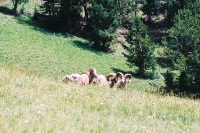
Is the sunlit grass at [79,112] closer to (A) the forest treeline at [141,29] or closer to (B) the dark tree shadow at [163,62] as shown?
(A) the forest treeline at [141,29]

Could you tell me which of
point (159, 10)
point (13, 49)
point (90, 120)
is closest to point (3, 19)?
point (13, 49)

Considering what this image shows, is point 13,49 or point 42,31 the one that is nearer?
point 13,49

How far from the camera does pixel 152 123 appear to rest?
355 inches

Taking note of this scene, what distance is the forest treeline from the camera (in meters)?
41.5

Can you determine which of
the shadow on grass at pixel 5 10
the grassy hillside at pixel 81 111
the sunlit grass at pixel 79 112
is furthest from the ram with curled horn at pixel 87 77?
the shadow on grass at pixel 5 10

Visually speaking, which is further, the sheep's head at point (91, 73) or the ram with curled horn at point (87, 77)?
the sheep's head at point (91, 73)

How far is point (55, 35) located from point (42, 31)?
2222 millimetres

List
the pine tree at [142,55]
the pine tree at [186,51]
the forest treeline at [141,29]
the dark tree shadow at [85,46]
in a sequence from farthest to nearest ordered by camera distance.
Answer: the dark tree shadow at [85,46], the pine tree at [142,55], the forest treeline at [141,29], the pine tree at [186,51]

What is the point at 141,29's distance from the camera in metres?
51.0

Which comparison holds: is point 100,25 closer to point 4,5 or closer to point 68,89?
point 4,5

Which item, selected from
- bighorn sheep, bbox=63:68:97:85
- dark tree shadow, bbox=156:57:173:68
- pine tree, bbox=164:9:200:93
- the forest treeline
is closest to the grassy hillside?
bighorn sheep, bbox=63:68:97:85

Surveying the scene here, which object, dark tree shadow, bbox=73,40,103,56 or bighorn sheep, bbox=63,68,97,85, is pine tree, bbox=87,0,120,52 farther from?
bighorn sheep, bbox=63,68,97,85

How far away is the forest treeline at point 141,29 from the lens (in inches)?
1635

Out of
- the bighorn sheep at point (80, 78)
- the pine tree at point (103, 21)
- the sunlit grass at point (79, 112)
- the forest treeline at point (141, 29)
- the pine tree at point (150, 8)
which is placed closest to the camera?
the sunlit grass at point (79, 112)
